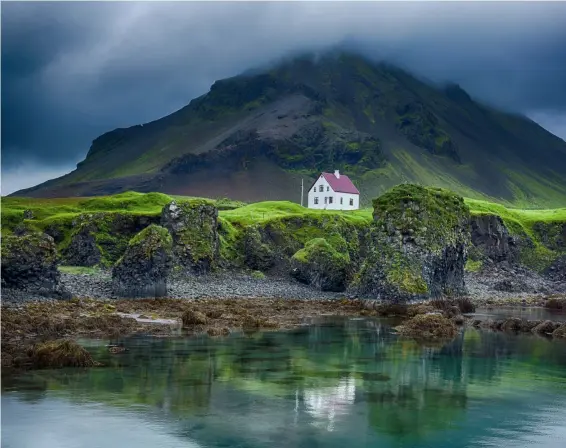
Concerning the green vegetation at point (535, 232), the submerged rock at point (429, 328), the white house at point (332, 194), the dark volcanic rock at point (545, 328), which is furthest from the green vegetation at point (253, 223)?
the white house at point (332, 194)

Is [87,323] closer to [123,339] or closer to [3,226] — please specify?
[123,339]

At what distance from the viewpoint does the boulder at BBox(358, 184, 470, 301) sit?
6700cm

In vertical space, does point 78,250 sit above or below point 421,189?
below

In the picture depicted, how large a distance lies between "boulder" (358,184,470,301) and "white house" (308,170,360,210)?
236ft

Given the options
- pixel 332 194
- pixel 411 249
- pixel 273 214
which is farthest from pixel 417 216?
pixel 332 194

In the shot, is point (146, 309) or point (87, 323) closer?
point (87, 323)

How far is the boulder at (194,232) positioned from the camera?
80500mm

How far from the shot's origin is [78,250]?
84.9m

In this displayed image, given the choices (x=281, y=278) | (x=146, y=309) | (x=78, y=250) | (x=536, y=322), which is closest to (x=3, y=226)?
(x=78, y=250)

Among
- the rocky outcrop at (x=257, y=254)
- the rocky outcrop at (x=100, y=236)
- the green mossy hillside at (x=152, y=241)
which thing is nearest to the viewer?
the green mossy hillside at (x=152, y=241)

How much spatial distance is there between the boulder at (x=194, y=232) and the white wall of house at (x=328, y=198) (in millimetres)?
63474

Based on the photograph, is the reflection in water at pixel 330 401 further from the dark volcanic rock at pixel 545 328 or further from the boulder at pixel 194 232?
the boulder at pixel 194 232

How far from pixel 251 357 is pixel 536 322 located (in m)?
29.3

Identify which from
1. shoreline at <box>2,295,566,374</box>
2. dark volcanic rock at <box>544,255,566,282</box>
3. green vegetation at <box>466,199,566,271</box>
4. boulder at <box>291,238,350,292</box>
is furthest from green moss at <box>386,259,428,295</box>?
green vegetation at <box>466,199,566,271</box>
